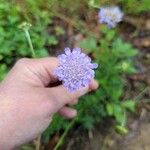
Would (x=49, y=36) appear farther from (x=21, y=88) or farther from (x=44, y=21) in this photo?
(x=21, y=88)

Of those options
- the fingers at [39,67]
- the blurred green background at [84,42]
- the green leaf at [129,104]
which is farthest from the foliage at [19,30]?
the fingers at [39,67]

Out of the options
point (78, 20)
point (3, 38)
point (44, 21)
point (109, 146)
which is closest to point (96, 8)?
point (78, 20)

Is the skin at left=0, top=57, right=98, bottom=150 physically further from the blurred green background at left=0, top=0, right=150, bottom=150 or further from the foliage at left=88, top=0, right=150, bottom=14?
the foliage at left=88, top=0, right=150, bottom=14

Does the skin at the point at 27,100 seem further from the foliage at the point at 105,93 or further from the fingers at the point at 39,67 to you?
the foliage at the point at 105,93

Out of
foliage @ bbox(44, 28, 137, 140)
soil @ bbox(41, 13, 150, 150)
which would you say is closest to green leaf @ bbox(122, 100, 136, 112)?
foliage @ bbox(44, 28, 137, 140)

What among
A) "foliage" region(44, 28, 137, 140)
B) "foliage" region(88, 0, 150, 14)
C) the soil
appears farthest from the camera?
"foliage" region(88, 0, 150, 14)

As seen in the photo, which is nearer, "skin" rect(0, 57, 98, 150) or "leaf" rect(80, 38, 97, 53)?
"skin" rect(0, 57, 98, 150)

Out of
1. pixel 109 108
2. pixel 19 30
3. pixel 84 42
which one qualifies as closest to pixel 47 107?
pixel 109 108
